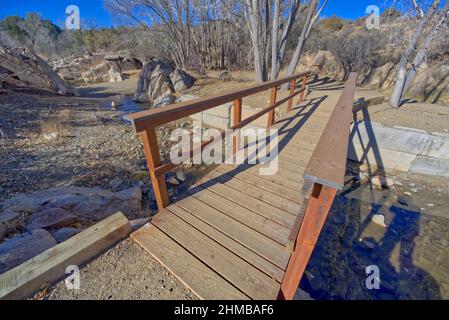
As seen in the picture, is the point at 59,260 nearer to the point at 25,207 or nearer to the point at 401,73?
the point at 25,207

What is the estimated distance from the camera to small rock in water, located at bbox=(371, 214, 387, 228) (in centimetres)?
341

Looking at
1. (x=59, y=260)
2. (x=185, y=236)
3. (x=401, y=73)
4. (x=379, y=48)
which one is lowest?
(x=185, y=236)

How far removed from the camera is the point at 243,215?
7.00 ft

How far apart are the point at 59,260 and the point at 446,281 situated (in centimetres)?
437

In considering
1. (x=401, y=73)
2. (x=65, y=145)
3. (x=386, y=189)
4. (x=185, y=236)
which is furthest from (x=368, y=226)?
(x=65, y=145)

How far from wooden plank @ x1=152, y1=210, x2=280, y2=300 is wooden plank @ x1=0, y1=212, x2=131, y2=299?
0.39 m

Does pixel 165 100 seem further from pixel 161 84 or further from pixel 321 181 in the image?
pixel 321 181

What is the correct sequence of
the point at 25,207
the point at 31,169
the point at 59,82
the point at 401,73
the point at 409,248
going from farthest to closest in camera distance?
the point at 59,82 → the point at 401,73 → the point at 31,169 → the point at 409,248 → the point at 25,207

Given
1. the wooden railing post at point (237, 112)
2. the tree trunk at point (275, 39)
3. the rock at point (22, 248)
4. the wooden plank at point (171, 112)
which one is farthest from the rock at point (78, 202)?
the tree trunk at point (275, 39)

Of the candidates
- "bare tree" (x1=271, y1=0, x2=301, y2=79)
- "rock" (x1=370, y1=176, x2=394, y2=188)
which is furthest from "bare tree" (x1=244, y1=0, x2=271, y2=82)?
"rock" (x1=370, y1=176, x2=394, y2=188)

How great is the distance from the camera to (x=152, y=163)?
71.7 inches

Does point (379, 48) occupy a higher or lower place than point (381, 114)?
higher

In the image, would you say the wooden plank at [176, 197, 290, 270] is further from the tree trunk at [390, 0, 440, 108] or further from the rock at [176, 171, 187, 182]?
the tree trunk at [390, 0, 440, 108]

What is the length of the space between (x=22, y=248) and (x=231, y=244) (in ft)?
6.17
